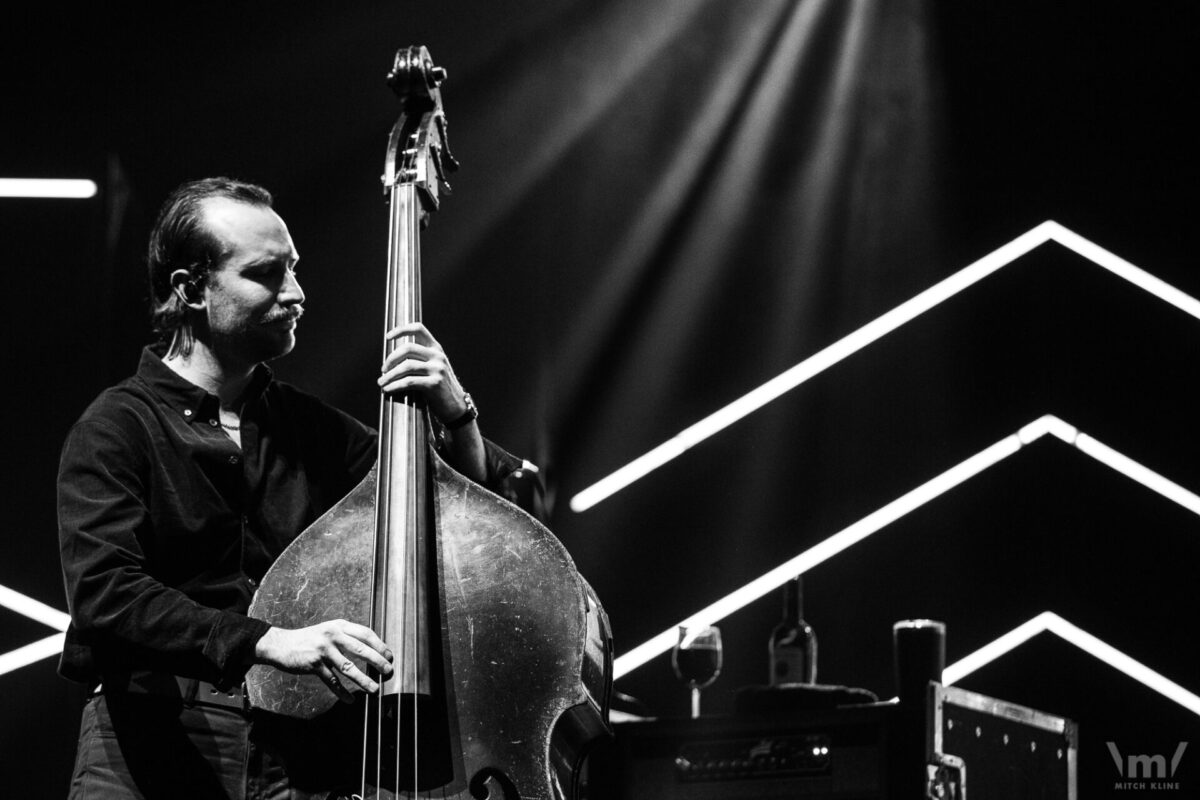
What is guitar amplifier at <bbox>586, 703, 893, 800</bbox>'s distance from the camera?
9.47 ft

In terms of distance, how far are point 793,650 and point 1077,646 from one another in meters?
0.98

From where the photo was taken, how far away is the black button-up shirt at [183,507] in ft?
5.93

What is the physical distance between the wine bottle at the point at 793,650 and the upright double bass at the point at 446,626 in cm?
183

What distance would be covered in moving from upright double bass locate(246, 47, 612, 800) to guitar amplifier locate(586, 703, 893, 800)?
1178 mm

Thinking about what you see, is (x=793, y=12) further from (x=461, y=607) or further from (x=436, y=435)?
(x=461, y=607)

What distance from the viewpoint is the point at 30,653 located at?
154 inches

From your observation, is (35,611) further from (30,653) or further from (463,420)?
(463,420)

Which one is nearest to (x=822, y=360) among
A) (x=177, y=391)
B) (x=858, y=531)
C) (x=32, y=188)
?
(x=858, y=531)

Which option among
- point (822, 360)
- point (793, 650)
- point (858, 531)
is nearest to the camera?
point (793, 650)

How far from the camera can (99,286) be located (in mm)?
4098

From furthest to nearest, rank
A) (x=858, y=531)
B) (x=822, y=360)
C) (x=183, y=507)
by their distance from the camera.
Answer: (x=822, y=360) < (x=858, y=531) < (x=183, y=507)

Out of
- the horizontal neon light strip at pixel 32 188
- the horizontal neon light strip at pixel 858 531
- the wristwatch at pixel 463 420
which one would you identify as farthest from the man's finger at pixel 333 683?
the horizontal neon light strip at pixel 32 188

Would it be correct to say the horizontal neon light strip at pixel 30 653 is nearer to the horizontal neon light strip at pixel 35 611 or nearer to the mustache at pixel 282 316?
the horizontal neon light strip at pixel 35 611

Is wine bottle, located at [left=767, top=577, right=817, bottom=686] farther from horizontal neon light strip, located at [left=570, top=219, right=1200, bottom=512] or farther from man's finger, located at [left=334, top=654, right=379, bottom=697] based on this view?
man's finger, located at [left=334, top=654, right=379, bottom=697]
